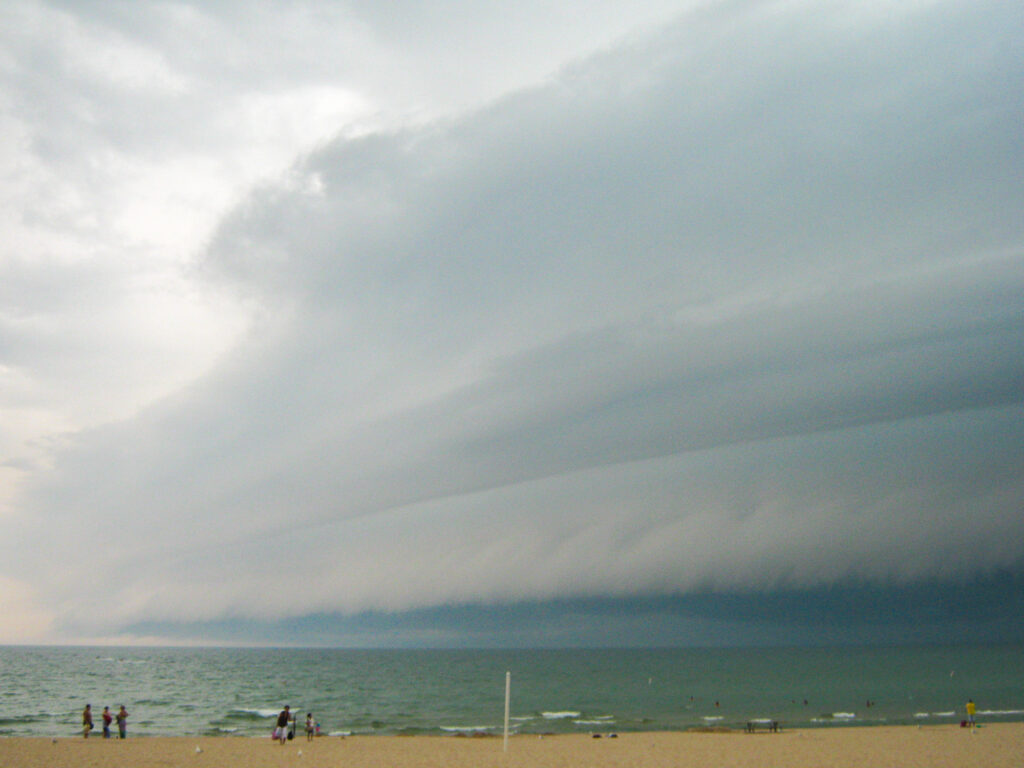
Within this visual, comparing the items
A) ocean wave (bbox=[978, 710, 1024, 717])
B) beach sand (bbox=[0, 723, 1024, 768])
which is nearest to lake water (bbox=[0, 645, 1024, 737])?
ocean wave (bbox=[978, 710, 1024, 717])

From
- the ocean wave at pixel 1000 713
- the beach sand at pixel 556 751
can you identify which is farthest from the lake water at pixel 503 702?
the beach sand at pixel 556 751

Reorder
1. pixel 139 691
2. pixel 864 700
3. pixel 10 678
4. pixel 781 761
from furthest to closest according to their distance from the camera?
1. pixel 10 678
2. pixel 139 691
3. pixel 864 700
4. pixel 781 761

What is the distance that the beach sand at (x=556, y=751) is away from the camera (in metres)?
32.0

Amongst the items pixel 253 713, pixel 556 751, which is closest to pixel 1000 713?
pixel 556 751

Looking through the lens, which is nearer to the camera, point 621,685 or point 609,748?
point 609,748

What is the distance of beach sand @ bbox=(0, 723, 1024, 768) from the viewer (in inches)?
1260

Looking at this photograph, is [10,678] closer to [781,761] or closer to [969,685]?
[781,761]

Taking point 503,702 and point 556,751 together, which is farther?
point 503,702

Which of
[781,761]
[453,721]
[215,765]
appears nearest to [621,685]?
[453,721]

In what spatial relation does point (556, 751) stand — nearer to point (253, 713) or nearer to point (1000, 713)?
point (253, 713)

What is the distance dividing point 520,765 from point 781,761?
1183 cm

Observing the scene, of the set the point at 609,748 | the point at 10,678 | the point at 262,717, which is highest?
the point at 609,748

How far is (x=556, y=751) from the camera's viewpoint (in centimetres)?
3691

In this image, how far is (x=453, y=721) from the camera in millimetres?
59594
